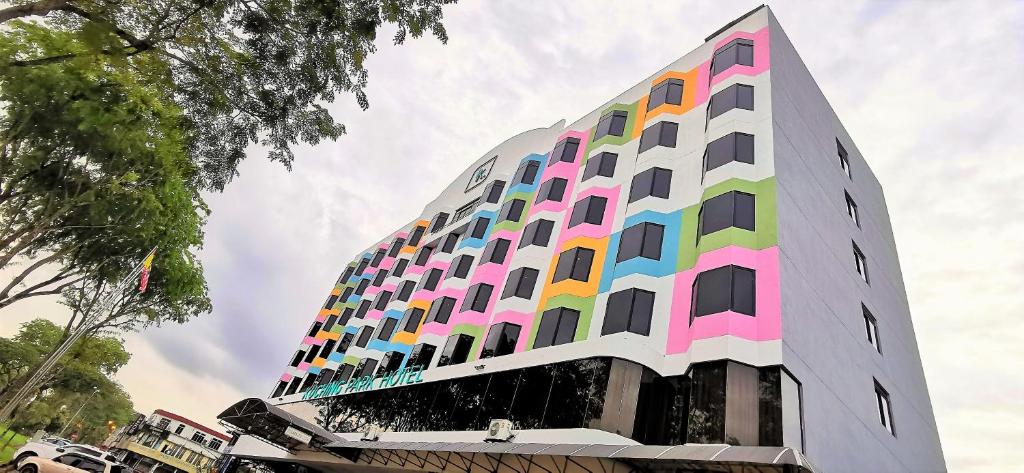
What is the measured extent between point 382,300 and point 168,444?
56.6 metres

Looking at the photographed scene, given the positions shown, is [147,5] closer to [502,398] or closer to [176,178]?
[176,178]

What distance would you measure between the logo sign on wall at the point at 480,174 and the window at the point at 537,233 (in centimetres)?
1470

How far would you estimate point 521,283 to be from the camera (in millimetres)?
24297

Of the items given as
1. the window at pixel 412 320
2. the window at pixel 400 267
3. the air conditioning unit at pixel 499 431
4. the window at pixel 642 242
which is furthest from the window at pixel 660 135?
the window at pixel 400 267

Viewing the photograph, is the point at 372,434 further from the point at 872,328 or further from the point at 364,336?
the point at 872,328

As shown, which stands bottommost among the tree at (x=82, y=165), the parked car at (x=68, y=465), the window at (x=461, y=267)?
the parked car at (x=68, y=465)

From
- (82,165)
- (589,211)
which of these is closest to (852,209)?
(589,211)

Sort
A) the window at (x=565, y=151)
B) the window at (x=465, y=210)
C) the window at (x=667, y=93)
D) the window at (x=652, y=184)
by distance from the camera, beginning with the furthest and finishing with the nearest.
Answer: the window at (x=465, y=210)
the window at (x=565, y=151)
the window at (x=667, y=93)
the window at (x=652, y=184)

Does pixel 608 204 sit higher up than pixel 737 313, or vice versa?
pixel 608 204

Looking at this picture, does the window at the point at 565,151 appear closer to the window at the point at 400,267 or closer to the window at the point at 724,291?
the window at the point at 724,291

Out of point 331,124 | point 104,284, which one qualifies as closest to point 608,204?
point 331,124

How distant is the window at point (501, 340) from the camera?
22067 millimetres

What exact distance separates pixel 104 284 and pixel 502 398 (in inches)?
851

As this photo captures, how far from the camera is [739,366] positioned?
1367 cm
